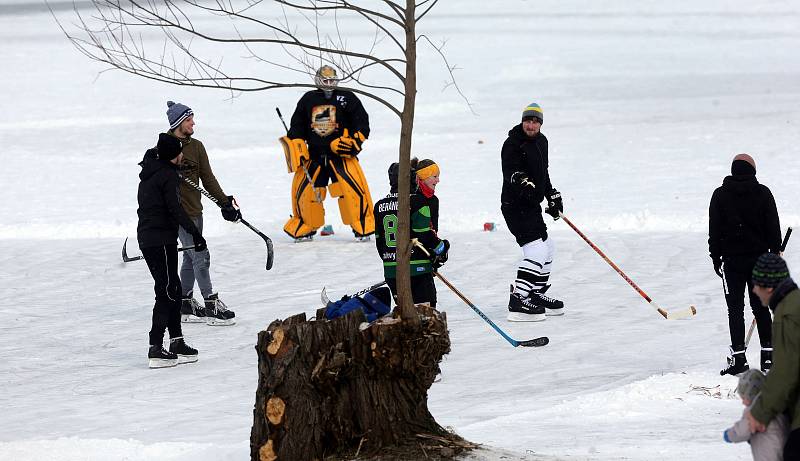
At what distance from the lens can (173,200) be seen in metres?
8.23

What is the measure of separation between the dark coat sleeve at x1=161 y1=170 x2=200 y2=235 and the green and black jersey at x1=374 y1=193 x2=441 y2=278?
4.45 feet

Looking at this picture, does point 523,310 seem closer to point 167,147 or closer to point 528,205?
point 528,205

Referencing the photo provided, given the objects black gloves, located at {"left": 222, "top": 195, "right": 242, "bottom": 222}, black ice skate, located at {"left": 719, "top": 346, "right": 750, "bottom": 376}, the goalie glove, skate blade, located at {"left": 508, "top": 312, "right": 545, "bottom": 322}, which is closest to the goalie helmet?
the goalie glove

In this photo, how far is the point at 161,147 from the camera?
26.9ft

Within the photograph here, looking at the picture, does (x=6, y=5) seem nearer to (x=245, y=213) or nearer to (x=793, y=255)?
(x=245, y=213)

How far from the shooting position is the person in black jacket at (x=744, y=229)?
7246mm

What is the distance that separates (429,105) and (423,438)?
20172mm

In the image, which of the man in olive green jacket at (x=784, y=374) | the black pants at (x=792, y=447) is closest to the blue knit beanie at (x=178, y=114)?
the man in olive green jacket at (x=784, y=374)

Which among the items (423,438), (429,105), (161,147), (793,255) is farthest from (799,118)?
(423,438)

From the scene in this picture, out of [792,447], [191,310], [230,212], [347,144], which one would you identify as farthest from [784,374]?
[347,144]

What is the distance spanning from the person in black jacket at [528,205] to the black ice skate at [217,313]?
7.38ft

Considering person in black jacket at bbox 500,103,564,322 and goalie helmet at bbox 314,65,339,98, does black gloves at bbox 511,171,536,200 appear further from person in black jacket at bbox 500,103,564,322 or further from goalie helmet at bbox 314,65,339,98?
goalie helmet at bbox 314,65,339,98

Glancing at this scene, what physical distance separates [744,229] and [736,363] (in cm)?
83

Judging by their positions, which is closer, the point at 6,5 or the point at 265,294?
the point at 265,294
